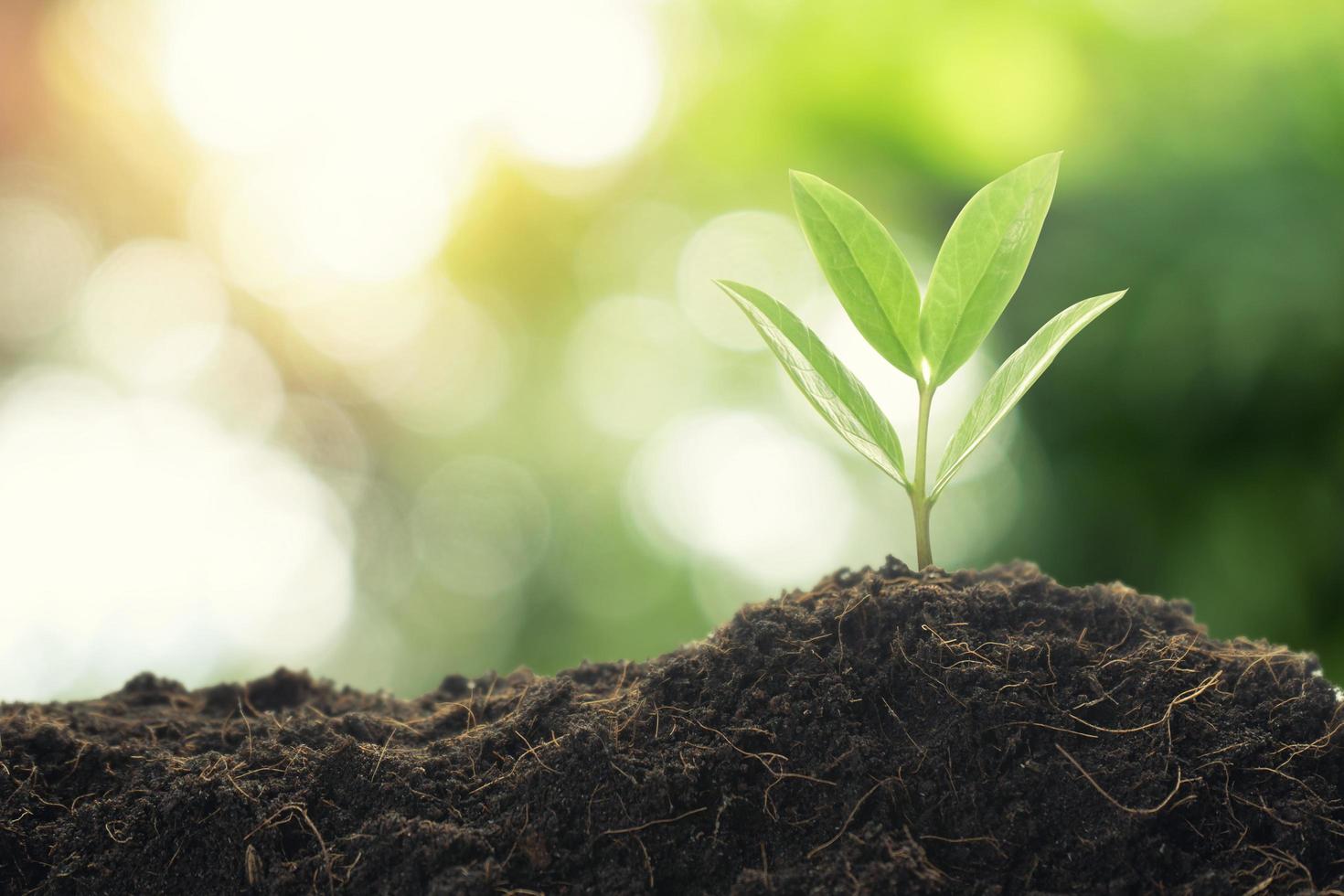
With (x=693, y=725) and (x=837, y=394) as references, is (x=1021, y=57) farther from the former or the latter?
(x=693, y=725)

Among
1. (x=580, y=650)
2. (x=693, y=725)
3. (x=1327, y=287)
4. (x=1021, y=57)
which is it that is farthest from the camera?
(x=580, y=650)

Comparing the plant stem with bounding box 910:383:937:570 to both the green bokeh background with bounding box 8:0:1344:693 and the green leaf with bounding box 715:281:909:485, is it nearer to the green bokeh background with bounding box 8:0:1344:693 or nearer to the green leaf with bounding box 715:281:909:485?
the green leaf with bounding box 715:281:909:485

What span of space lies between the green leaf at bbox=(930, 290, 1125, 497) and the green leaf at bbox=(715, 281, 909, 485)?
0.06 meters

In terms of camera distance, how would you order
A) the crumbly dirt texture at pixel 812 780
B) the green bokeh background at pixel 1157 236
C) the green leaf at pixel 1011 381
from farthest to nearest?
1. the green bokeh background at pixel 1157 236
2. the green leaf at pixel 1011 381
3. the crumbly dirt texture at pixel 812 780

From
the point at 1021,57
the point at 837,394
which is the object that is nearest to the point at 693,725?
→ the point at 837,394

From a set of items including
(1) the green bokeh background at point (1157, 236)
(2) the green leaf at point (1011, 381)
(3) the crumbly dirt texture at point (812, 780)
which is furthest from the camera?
(1) the green bokeh background at point (1157, 236)

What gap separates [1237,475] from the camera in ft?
7.59

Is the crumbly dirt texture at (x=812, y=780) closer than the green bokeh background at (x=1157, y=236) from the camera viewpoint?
Yes

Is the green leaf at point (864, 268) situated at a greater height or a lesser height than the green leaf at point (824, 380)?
greater

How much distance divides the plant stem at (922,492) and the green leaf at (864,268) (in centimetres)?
3

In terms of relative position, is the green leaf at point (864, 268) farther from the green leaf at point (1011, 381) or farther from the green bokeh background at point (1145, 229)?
the green bokeh background at point (1145, 229)

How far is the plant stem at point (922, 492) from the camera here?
3.08 feet

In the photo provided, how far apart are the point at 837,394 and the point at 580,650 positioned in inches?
103

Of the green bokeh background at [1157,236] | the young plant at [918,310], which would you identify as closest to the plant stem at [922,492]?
the young plant at [918,310]
